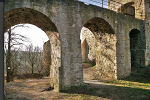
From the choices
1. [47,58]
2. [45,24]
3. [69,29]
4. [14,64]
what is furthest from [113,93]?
[14,64]

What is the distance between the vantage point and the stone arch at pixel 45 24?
5.63 meters

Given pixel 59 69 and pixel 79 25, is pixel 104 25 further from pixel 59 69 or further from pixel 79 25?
pixel 59 69

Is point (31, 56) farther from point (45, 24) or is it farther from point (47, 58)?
point (45, 24)

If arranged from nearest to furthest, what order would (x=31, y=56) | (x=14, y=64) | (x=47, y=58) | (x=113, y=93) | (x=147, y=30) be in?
(x=113, y=93), (x=147, y=30), (x=47, y=58), (x=14, y=64), (x=31, y=56)

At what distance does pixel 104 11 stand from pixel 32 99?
659 cm

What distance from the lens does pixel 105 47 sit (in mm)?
9055

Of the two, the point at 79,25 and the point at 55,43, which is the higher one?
the point at 79,25

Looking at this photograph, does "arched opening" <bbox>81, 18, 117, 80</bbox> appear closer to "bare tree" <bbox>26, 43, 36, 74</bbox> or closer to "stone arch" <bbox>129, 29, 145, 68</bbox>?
"stone arch" <bbox>129, 29, 145, 68</bbox>

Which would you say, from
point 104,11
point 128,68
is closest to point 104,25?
point 104,11

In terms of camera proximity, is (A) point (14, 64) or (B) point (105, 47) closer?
(B) point (105, 47)

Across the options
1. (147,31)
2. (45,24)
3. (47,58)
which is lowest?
(47,58)

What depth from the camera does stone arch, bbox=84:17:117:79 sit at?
27.1 feet

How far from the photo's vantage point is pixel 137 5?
10.7m

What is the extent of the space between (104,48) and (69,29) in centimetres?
391
